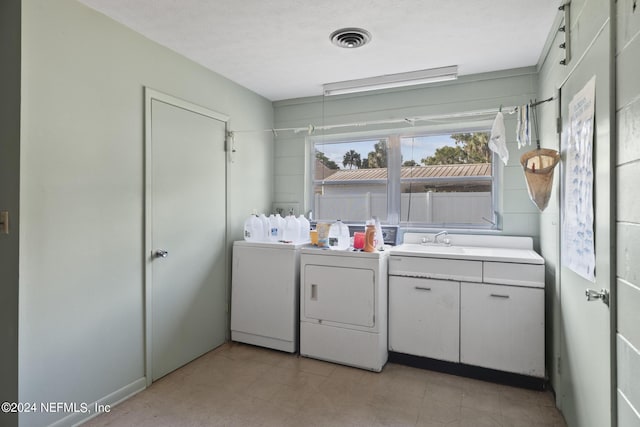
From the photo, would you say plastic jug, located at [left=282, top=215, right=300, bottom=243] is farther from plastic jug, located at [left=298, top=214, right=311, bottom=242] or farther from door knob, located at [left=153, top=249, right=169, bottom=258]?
door knob, located at [left=153, top=249, right=169, bottom=258]

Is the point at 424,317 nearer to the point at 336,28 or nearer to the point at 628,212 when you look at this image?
the point at 628,212

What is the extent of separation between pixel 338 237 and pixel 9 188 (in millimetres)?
2170

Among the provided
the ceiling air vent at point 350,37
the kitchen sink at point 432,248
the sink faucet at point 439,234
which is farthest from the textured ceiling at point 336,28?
the kitchen sink at point 432,248

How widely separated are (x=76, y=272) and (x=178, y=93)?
1477 millimetres

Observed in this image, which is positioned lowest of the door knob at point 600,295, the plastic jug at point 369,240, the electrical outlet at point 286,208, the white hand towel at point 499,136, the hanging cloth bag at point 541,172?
the door knob at point 600,295

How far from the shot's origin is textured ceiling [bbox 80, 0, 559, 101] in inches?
82.6

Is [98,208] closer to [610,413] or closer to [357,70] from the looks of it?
[357,70]

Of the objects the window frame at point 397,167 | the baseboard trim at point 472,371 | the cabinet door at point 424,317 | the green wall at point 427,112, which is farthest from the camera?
the window frame at point 397,167

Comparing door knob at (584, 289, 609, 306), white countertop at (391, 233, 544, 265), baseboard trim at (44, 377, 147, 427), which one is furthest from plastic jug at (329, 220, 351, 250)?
door knob at (584, 289, 609, 306)

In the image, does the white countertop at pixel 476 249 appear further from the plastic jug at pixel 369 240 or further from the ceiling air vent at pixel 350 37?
the ceiling air vent at pixel 350 37

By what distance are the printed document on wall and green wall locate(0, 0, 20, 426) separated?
2.71 metres

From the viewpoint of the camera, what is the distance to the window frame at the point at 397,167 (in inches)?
125

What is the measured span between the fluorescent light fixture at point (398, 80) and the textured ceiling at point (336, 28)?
0.21ft

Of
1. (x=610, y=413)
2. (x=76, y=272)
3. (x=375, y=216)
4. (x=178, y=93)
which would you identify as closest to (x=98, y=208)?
(x=76, y=272)
